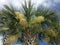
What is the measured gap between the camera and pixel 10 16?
17.7 meters

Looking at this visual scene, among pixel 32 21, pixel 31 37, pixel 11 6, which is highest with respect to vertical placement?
pixel 11 6

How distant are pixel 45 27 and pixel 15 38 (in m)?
2.46

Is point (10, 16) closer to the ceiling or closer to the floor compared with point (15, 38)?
closer to the ceiling

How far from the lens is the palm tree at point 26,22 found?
17266 mm

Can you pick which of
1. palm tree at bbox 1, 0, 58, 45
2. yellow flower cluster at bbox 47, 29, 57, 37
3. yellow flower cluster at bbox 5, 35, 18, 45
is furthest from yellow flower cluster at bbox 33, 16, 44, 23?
yellow flower cluster at bbox 5, 35, 18, 45

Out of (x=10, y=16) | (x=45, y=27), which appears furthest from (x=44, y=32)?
(x=10, y=16)

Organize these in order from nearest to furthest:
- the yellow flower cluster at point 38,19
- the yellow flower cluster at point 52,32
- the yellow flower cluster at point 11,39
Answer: the yellow flower cluster at point 11,39
the yellow flower cluster at point 38,19
the yellow flower cluster at point 52,32

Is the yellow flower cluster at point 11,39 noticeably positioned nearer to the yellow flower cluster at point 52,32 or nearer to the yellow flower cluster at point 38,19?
the yellow flower cluster at point 38,19

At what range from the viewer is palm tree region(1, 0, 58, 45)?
17.3m

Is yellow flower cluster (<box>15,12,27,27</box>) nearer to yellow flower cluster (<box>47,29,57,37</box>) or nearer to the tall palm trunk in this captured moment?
the tall palm trunk

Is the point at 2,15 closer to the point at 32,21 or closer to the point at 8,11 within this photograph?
the point at 8,11

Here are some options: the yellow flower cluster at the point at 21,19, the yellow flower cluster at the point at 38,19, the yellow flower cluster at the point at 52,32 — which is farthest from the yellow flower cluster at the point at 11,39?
the yellow flower cluster at the point at 52,32

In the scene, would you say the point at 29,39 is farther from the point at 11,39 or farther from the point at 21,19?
the point at 21,19

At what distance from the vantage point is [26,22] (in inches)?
679
